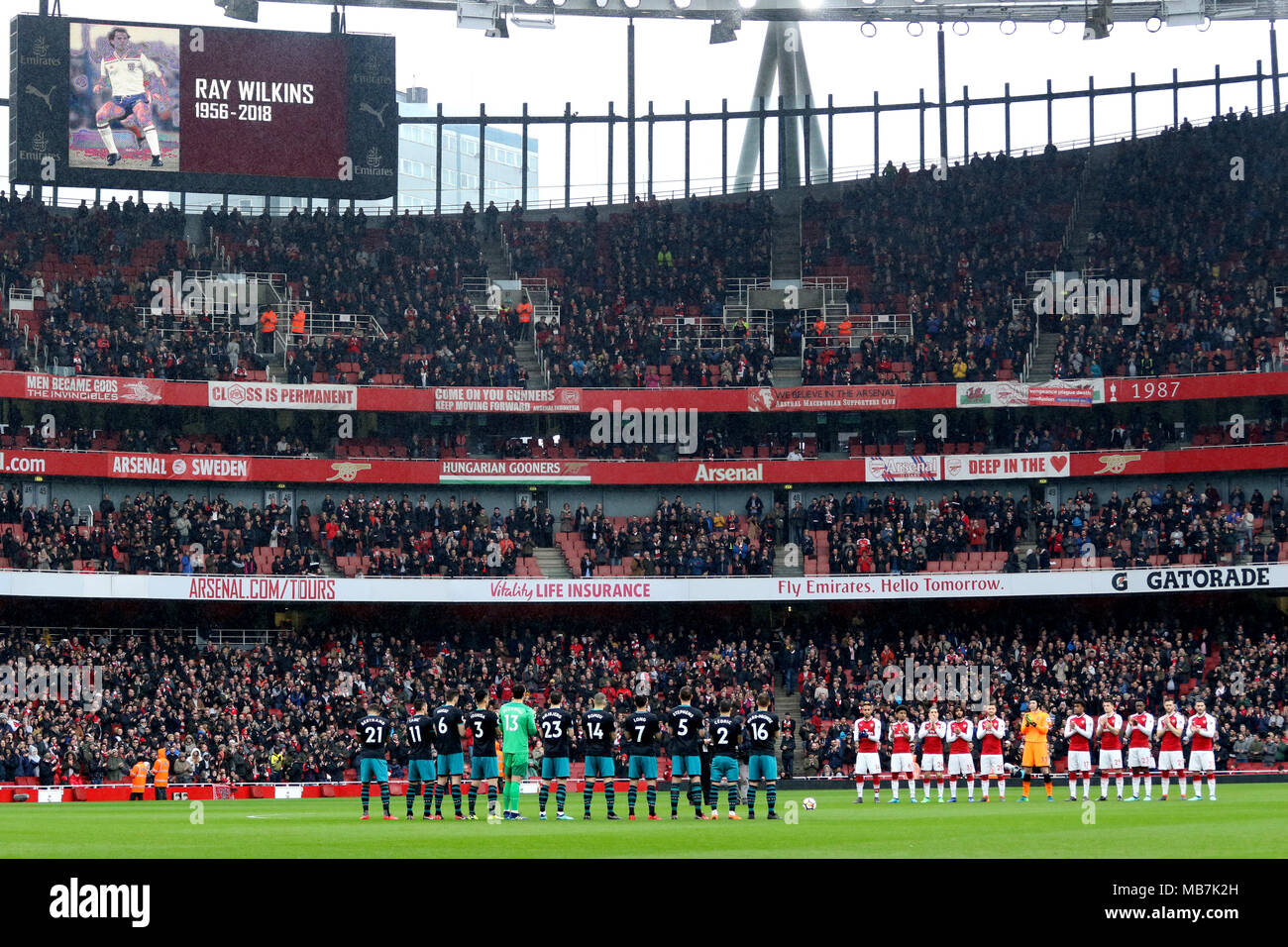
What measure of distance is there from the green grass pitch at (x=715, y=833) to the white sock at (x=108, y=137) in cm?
3127

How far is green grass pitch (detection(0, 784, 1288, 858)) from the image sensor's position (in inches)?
720

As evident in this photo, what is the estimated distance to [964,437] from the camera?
180 ft

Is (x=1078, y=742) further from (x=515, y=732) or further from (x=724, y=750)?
(x=515, y=732)

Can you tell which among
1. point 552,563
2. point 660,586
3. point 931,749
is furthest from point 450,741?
point 552,563

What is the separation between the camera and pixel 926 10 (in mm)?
47188

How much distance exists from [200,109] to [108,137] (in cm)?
321

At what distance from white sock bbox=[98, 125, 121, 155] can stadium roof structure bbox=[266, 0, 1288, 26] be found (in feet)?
46.6

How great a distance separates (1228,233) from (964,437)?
11.7 meters

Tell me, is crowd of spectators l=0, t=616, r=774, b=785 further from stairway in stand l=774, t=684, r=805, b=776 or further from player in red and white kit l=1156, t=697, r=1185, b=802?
player in red and white kit l=1156, t=697, r=1185, b=802

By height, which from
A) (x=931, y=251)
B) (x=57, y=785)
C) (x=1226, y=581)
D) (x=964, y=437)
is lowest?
(x=57, y=785)

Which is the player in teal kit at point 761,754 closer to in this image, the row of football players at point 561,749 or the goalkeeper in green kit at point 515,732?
the row of football players at point 561,749

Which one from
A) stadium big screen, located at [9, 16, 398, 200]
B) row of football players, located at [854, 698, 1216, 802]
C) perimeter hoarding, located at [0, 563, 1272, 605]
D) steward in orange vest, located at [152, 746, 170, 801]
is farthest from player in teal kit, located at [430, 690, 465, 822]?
stadium big screen, located at [9, 16, 398, 200]
